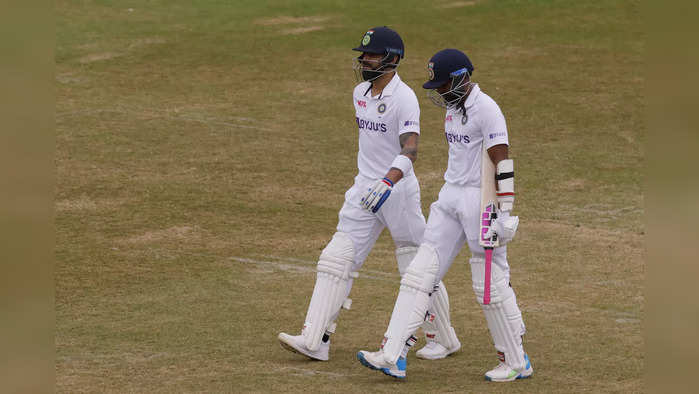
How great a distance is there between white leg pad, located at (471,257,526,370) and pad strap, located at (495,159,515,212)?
443mm

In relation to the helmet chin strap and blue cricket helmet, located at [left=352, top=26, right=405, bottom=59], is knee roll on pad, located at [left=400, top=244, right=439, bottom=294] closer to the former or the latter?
the helmet chin strap

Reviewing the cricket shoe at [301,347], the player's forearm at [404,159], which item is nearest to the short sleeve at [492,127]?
the player's forearm at [404,159]

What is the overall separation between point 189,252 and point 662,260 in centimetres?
959

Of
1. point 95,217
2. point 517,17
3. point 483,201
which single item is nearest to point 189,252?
point 95,217

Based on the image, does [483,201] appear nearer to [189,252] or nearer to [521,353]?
[521,353]

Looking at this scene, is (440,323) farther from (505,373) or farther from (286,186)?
(286,186)

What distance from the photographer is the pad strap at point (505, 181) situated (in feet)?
20.4

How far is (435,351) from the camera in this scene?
23.5 feet

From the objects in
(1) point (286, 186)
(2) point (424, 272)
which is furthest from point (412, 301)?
(1) point (286, 186)

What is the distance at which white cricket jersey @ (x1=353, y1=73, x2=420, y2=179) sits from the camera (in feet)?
22.5

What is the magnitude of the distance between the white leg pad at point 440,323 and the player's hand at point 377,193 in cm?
93

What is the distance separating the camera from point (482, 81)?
707 inches

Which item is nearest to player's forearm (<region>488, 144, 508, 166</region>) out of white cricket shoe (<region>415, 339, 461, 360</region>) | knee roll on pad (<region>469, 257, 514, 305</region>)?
knee roll on pad (<region>469, 257, 514, 305</region>)

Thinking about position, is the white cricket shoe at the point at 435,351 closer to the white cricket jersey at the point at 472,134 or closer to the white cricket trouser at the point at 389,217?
the white cricket trouser at the point at 389,217
